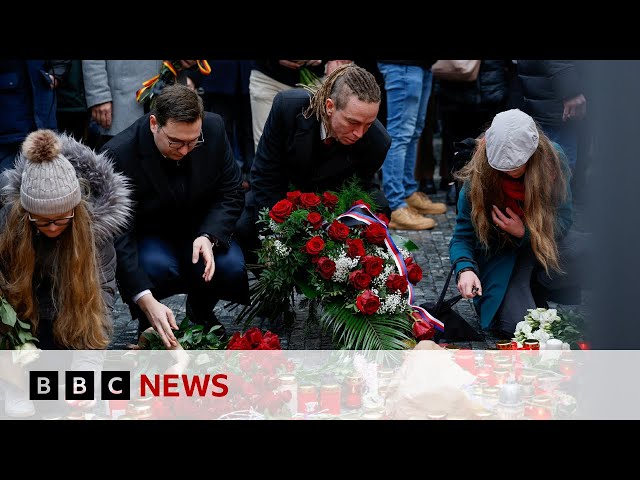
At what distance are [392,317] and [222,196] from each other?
1.08 metres

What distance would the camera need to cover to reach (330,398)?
13.3 feet

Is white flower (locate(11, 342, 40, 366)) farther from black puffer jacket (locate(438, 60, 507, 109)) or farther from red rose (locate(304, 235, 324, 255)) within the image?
black puffer jacket (locate(438, 60, 507, 109))

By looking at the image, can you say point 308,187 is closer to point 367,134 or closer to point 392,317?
point 367,134

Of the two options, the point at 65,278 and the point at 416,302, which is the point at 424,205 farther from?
the point at 65,278

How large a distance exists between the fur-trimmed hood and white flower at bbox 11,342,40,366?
53 cm

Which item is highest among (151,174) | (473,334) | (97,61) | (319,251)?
(97,61)

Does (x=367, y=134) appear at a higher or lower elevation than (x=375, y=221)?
higher

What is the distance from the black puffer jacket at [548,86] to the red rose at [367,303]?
265cm

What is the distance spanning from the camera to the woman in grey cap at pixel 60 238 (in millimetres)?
3906

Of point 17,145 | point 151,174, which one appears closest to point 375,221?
point 151,174

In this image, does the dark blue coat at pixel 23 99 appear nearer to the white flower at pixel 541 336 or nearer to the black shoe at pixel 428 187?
the white flower at pixel 541 336

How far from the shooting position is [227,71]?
24.1 ft

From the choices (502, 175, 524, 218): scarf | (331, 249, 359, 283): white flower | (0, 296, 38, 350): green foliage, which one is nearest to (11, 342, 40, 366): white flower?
(0, 296, 38, 350): green foliage

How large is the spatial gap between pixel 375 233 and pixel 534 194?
805mm
